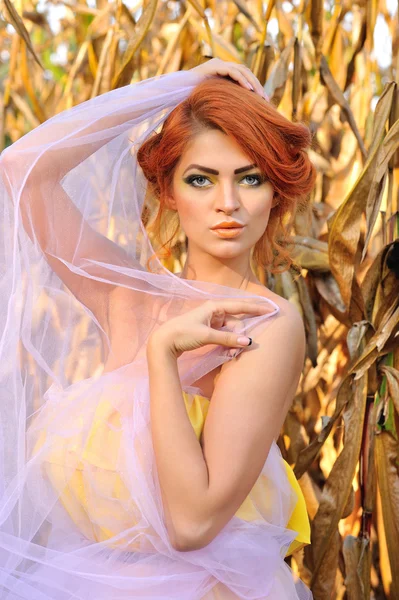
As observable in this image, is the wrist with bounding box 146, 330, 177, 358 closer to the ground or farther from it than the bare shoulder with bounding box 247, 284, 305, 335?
closer to the ground

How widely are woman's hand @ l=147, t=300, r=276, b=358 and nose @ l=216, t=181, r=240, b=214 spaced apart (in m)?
0.12

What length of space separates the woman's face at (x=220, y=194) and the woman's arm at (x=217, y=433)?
13cm

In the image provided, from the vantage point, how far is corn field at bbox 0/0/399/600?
1394 mm

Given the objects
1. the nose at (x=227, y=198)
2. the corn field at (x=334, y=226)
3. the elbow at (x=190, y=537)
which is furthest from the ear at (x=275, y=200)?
the elbow at (x=190, y=537)

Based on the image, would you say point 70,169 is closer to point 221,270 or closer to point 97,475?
point 221,270

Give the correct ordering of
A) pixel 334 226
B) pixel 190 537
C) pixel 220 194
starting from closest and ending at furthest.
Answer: pixel 190 537, pixel 220 194, pixel 334 226

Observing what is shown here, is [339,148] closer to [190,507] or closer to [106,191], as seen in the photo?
[106,191]

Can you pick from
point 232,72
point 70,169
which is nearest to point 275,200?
point 232,72

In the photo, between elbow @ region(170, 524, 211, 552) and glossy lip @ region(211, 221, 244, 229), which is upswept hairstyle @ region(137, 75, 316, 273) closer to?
glossy lip @ region(211, 221, 244, 229)

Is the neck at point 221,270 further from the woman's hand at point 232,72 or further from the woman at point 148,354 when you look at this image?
the woman's hand at point 232,72

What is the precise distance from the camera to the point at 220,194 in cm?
104

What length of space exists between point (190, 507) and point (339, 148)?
990 mm

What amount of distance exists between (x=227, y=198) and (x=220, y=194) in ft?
0.05

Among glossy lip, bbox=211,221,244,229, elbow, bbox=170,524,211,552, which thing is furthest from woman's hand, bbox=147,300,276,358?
elbow, bbox=170,524,211,552
